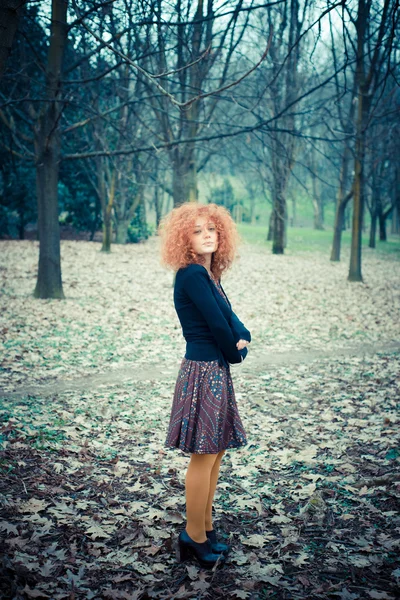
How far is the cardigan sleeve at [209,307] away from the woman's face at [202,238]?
0.62 feet

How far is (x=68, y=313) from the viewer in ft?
33.0

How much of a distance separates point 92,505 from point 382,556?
198 cm

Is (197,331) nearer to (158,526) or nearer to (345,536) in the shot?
(158,526)

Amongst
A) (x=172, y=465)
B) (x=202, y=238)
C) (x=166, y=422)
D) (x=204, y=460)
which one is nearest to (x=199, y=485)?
(x=204, y=460)

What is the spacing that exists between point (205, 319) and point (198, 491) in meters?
0.99

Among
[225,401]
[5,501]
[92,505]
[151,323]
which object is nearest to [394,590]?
[225,401]

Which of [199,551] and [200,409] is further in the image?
[199,551]

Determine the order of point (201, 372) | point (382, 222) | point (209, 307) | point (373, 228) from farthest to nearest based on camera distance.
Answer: point (382, 222), point (373, 228), point (201, 372), point (209, 307)

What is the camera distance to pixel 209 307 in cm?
273

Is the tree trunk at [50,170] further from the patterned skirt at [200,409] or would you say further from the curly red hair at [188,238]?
the patterned skirt at [200,409]

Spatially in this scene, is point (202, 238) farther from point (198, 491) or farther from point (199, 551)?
point (199, 551)

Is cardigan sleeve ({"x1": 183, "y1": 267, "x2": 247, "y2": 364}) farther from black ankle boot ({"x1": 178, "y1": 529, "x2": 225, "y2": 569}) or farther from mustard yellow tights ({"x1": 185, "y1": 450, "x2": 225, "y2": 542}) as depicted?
black ankle boot ({"x1": 178, "y1": 529, "x2": 225, "y2": 569})

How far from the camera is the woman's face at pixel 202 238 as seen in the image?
298 centimetres

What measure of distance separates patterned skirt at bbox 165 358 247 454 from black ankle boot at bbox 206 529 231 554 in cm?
64
